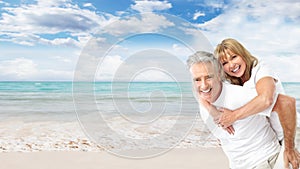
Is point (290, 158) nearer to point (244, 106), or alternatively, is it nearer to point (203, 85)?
point (244, 106)

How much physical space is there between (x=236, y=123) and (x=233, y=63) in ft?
0.89

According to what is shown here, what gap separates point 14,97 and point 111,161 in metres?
8.51

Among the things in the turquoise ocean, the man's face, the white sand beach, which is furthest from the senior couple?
the white sand beach

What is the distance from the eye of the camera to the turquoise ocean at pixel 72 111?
263cm

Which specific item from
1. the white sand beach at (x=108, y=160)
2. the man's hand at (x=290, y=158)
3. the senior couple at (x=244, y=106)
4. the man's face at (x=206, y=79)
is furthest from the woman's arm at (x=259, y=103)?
the white sand beach at (x=108, y=160)

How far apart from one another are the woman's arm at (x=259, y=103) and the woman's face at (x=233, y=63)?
0.14 metres

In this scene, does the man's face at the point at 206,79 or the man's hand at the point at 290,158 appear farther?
the man's hand at the point at 290,158

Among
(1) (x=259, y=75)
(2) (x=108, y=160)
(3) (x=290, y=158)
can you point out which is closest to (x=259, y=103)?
(1) (x=259, y=75)

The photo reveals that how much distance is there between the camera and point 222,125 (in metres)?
Answer: 1.65

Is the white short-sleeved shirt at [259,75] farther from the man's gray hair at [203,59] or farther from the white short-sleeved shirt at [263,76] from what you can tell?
the man's gray hair at [203,59]

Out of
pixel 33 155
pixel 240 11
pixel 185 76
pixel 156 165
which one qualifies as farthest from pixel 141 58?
pixel 240 11

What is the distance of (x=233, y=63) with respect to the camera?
1.69m

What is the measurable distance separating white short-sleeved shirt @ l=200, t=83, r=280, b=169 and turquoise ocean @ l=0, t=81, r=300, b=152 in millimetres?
288

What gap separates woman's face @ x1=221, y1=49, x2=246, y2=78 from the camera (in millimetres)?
1676
